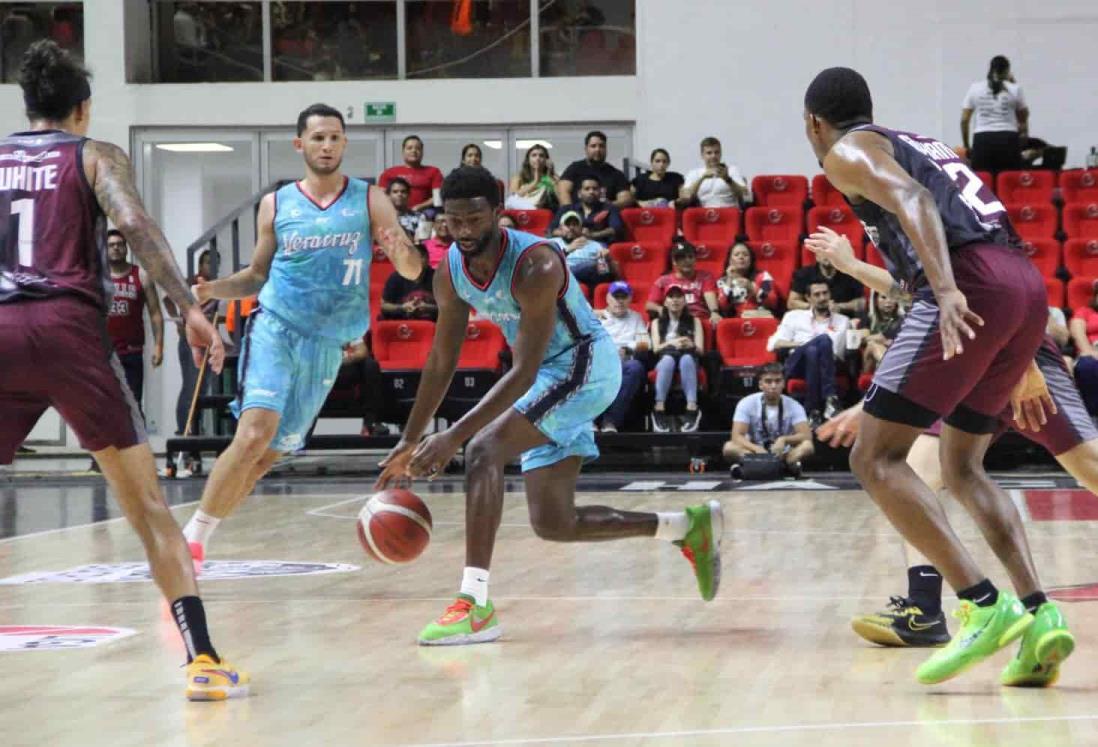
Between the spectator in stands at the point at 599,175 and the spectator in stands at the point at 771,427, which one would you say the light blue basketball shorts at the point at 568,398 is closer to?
the spectator in stands at the point at 771,427

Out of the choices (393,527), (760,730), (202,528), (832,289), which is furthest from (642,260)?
(760,730)

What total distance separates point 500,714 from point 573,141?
52.0 ft

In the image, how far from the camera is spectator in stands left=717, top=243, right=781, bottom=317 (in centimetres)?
1505

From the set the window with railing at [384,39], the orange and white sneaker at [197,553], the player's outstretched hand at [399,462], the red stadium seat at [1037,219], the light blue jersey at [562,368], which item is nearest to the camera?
the player's outstretched hand at [399,462]

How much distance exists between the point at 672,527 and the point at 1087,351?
27.5 feet

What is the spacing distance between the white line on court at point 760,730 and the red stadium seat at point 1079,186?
43.8 feet

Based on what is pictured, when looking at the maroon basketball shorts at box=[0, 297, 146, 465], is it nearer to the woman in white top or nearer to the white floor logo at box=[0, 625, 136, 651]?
the white floor logo at box=[0, 625, 136, 651]

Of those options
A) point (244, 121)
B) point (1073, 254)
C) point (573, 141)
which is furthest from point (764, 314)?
point (244, 121)

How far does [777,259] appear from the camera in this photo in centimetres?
1598

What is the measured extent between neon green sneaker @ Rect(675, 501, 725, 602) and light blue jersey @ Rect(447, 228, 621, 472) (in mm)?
582

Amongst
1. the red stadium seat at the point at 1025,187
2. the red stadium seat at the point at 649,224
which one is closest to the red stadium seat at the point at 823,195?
the red stadium seat at the point at 649,224

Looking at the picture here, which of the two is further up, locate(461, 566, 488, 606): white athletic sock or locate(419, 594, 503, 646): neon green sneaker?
locate(461, 566, 488, 606): white athletic sock

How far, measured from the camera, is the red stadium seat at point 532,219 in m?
16.3

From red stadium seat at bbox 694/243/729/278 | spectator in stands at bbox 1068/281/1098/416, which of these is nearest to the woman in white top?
red stadium seat at bbox 694/243/729/278
